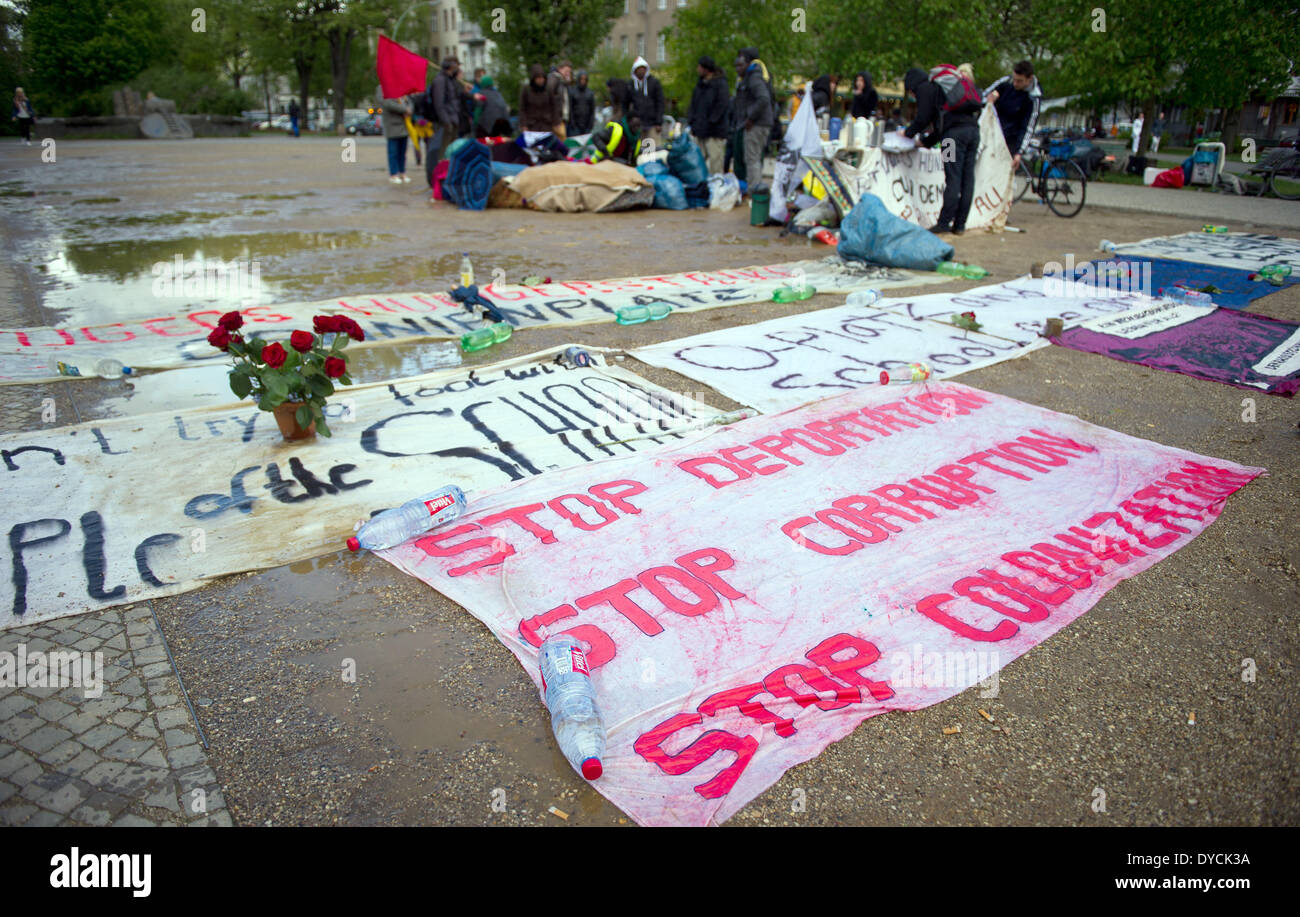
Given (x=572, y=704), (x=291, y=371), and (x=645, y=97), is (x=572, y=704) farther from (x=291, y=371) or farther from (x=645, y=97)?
(x=645, y=97)

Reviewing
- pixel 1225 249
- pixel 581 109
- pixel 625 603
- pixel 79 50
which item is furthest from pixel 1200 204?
pixel 79 50

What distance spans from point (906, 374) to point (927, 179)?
20.6ft

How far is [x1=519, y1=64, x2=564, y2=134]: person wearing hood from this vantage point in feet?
45.1

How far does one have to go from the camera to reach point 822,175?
381 inches

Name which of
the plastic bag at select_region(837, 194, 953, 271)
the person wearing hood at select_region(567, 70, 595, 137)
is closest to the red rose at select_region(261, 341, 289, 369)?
the plastic bag at select_region(837, 194, 953, 271)

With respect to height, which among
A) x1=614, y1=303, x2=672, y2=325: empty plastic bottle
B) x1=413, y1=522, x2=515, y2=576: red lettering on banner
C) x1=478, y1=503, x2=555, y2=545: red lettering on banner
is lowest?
x1=413, y1=522, x2=515, y2=576: red lettering on banner

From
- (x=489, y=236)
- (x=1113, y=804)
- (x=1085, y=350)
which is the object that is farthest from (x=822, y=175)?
(x=1113, y=804)

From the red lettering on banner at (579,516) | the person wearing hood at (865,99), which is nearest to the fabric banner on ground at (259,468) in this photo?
the red lettering on banner at (579,516)

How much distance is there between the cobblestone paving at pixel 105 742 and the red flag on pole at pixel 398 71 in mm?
12907

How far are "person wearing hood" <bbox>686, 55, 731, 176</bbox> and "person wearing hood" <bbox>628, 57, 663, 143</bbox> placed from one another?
0.65 m

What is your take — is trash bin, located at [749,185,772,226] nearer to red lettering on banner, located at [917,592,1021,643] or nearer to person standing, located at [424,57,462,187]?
person standing, located at [424,57,462,187]

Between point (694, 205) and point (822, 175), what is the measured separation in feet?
12.4

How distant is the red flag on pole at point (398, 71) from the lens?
43.5ft

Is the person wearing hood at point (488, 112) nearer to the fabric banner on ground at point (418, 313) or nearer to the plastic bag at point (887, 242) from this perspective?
the fabric banner on ground at point (418, 313)
